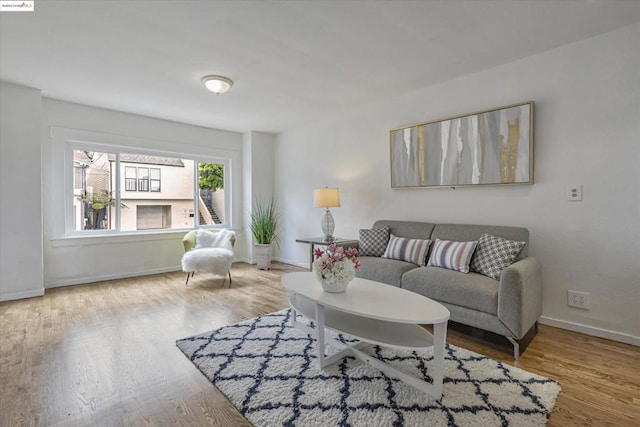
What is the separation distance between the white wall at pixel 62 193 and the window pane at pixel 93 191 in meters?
0.20

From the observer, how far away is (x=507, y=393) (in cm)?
173

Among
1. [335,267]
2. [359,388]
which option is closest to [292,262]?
[335,267]

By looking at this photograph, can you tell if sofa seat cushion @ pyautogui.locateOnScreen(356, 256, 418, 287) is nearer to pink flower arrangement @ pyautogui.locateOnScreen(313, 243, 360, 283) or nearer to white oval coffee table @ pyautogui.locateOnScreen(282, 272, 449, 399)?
white oval coffee table @ pyautogui.locateOnScreen(282, 272, 449, 399)

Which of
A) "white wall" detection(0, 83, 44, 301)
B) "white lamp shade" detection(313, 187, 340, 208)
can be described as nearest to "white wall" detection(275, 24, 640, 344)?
"white lamp shade" detection(313, 187, 340, 208)

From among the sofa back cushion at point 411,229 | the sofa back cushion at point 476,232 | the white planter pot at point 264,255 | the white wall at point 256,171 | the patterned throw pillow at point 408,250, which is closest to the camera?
the sofa back cushion at point 476,232

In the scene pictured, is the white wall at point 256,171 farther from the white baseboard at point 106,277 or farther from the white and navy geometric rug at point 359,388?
the white and navy geometric rug at point 359,388

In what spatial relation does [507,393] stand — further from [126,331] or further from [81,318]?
[81,318]

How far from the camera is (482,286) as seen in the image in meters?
2.29

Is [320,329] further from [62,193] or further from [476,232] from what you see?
[62,193]

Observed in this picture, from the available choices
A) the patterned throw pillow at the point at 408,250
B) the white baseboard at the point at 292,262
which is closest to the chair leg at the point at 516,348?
the patterned throw pillow at the point at 408,250

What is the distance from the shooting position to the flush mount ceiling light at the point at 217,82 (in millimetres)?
3143

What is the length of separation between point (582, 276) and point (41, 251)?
216 inches

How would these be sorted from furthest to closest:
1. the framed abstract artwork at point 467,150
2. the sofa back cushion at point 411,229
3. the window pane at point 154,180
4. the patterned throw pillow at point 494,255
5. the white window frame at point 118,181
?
the window pane at point 154,180, the white window frame at point 118,181, the sofa back cushion at point 411,229, the framed abstract artwork at point 467,150, the patterned throw pillow at point 494,255

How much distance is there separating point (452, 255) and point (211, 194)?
4.26 metres
